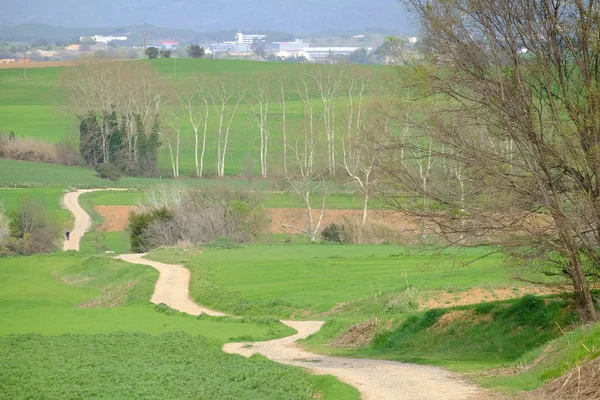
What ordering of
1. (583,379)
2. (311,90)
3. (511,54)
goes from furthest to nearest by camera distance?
(311,90) < (511,54) < (583,379)

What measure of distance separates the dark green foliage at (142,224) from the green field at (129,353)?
1887 centimetres

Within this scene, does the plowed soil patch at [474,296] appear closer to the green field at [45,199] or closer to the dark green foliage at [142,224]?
the dark green foliage at [142,224]

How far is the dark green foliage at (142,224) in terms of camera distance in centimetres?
7219

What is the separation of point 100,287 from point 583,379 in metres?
45.1

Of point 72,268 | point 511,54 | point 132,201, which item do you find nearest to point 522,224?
point 511,54

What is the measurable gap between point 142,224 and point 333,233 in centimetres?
1469

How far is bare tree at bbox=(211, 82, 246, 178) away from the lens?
114m

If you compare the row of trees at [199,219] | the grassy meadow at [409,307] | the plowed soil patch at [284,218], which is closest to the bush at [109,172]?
the plowed soil patch at [284,218]

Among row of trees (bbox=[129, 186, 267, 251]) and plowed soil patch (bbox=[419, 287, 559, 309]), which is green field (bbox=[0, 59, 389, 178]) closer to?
row of trees (bbox=[129, 186, 267, 251])

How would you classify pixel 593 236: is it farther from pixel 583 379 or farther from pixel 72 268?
pixel 72 268

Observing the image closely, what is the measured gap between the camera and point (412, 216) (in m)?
22.7

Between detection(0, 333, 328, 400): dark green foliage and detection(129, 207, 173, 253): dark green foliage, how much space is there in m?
42.4

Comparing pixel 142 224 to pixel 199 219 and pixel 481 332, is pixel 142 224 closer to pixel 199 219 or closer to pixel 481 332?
pixel 199 219

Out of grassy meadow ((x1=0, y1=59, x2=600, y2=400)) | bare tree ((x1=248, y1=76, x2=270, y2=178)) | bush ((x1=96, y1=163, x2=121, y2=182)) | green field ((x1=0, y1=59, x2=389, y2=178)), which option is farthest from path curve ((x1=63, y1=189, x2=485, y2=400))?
bush ((x1=96, y1=163, x2=121, y2=182))
